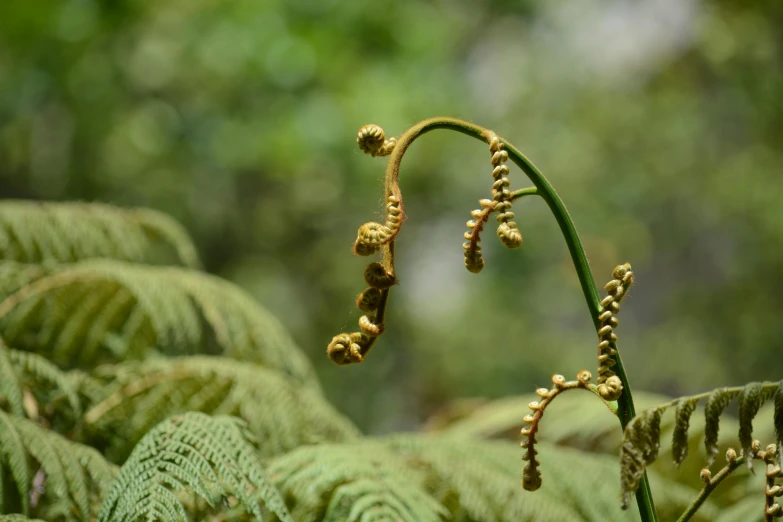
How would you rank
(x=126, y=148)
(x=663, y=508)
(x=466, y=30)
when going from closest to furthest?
1. (x=663, y=508)
2. (x=126, y=148)
3. (x=466, y=30)

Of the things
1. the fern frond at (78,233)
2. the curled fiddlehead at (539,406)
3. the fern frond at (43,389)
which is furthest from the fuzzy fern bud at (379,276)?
the fern frond at (78,233)

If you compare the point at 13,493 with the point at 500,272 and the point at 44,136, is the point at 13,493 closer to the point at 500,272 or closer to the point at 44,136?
the point at 44,136

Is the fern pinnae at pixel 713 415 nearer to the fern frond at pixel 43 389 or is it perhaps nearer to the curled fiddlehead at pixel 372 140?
the curled fiddlehead at pixel 372 140

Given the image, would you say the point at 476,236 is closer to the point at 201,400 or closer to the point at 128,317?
the point at 201,400

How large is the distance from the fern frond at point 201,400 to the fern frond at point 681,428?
578mm

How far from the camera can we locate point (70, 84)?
202 inches

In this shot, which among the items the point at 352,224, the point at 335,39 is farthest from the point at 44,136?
the point at 352,224

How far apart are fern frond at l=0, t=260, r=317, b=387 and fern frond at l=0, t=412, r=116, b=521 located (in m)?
0.33

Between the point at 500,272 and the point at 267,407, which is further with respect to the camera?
the point at 500,272

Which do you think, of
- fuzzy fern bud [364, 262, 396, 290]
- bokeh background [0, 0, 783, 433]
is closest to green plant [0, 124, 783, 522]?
fuzzy fern bud [364, 262, 396, 290]

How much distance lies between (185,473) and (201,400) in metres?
0.43

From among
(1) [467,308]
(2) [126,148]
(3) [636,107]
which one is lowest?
(1) [467,308]

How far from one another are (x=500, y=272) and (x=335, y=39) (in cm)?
355

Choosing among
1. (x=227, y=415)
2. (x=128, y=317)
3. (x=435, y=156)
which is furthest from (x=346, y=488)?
(x=435, y=156)
